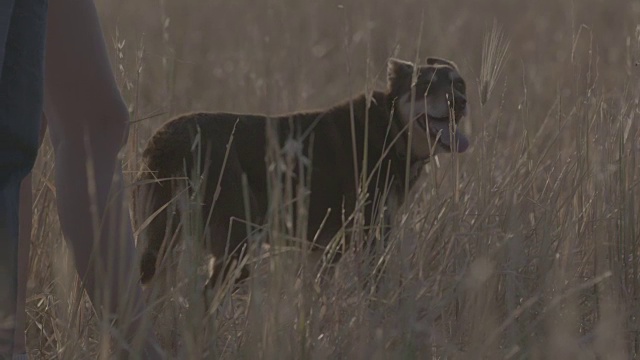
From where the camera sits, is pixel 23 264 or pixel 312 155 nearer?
pixel 23 264

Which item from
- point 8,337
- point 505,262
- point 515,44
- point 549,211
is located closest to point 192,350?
point 8,337

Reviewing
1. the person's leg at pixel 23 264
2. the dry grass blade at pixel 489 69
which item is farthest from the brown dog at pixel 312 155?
the person's leg at pixel 23 264

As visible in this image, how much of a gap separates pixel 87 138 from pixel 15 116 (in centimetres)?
35

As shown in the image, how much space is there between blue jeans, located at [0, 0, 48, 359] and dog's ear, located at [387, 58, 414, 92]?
323 cm

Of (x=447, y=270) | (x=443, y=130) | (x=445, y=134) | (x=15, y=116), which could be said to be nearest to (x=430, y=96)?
(x=445, y=134)

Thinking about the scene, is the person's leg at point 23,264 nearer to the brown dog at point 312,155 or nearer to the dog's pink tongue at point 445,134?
the brown dog at point 312,155

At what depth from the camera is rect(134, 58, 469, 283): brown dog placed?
173 inches

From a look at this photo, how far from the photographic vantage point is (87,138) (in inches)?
106

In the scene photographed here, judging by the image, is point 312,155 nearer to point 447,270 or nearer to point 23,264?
point 447,270

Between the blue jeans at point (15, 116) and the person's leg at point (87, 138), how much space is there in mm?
286

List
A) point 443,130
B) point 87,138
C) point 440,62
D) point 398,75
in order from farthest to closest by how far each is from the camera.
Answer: point 440,62 → point 398,75 → point 443,130 → point 87,138

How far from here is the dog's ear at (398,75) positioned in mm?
5520

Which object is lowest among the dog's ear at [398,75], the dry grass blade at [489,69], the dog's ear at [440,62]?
the dog's ear at [398,75]

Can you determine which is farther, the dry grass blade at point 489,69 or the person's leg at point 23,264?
the dry grass blade at point 489,69
